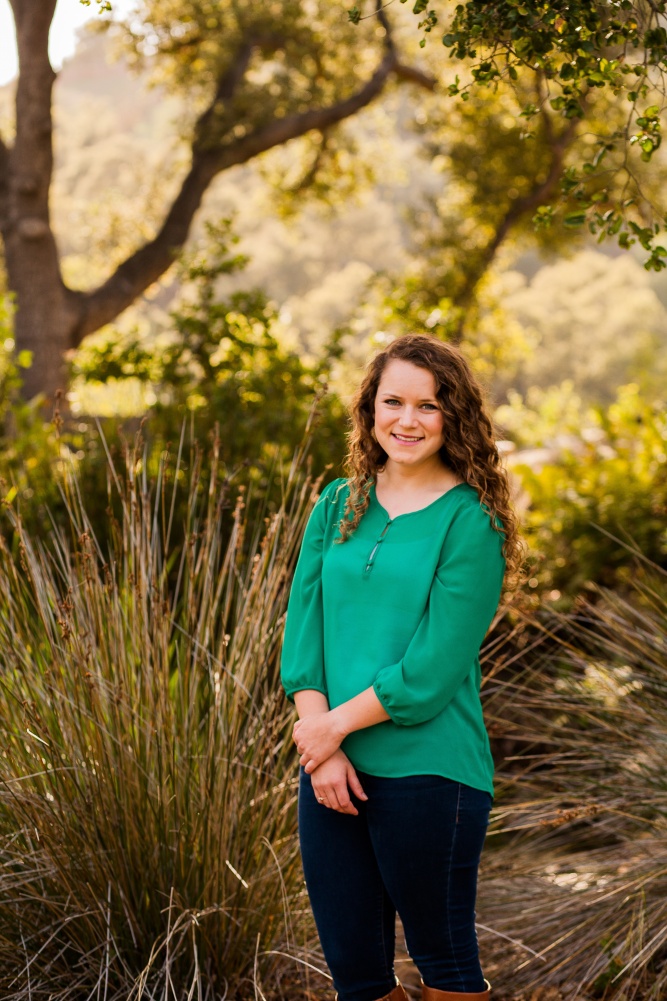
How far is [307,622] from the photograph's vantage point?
2.18m

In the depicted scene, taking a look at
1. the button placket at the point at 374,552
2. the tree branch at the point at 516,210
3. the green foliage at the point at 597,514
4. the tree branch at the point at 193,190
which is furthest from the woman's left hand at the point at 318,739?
the tree branch at the point at 193,190

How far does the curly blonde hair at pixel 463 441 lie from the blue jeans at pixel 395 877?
Result: 53 centimetres

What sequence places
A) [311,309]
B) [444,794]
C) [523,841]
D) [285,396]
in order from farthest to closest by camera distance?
[311,309] → [285,396] → [523,841] → [444,794]

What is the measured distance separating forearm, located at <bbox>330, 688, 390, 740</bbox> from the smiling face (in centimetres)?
50

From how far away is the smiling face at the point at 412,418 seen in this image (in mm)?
2129

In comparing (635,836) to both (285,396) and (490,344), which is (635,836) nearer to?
(285,396)

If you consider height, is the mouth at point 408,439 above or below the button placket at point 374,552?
above

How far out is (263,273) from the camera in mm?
53156

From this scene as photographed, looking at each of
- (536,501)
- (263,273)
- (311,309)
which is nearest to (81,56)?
(263,273)

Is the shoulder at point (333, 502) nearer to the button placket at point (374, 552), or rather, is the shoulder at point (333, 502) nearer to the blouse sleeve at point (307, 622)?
the blouse sleeve at point (307, 622)

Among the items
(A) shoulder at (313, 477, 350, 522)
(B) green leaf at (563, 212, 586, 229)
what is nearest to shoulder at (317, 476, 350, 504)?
(A) shoulder at (313, 477, 350, 522)

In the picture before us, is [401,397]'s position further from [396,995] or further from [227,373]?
[227,373]

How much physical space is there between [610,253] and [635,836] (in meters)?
55.7

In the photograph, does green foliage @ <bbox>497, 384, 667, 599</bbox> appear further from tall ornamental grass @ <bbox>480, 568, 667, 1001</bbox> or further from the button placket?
the button placket
